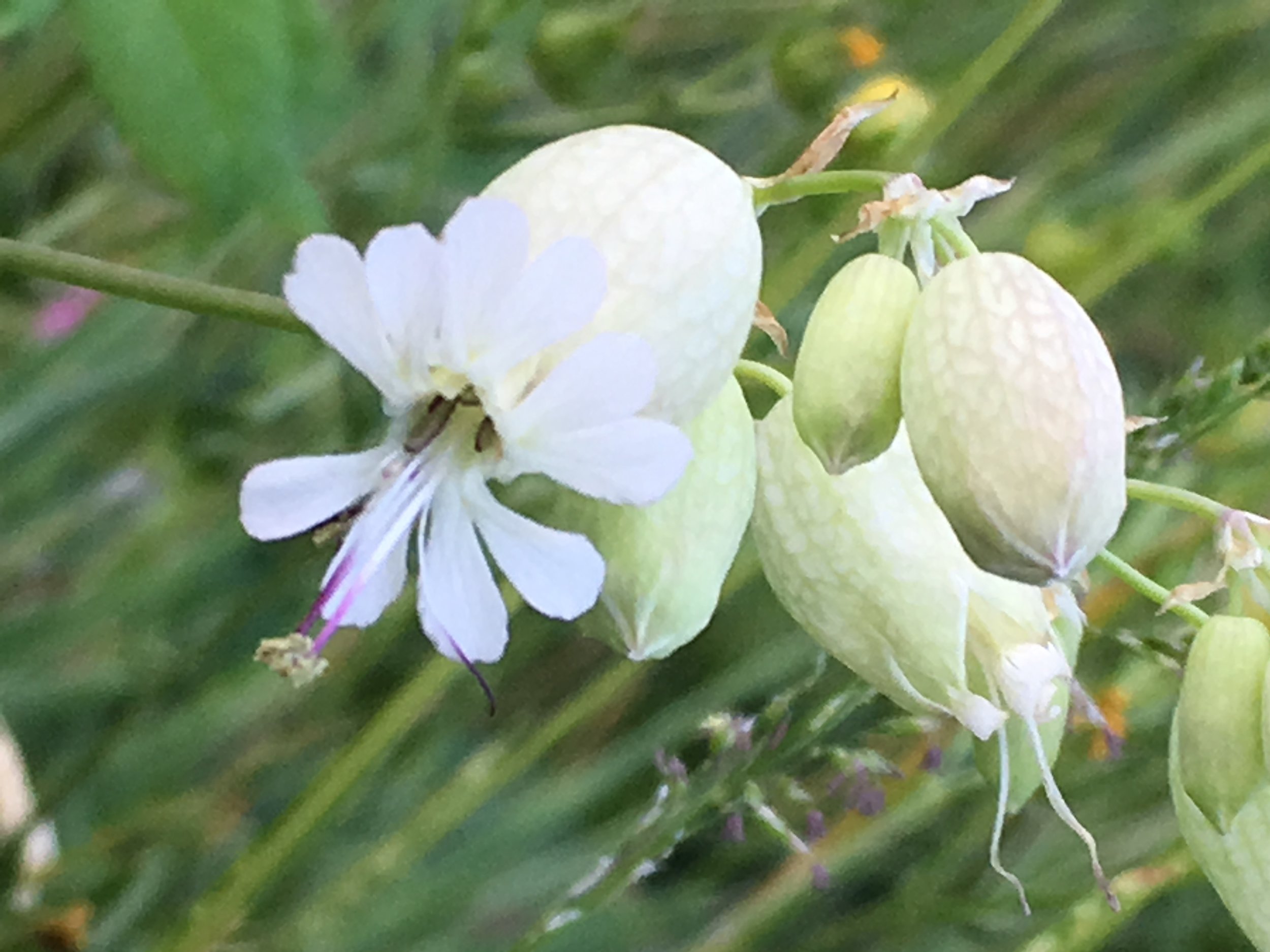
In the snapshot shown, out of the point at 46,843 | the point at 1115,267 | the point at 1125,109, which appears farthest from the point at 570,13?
the point at 1125,109

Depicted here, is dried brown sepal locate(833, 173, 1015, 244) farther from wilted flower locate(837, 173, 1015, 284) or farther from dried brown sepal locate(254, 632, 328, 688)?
dried brown sepal locate(254, 632, 328, 688)

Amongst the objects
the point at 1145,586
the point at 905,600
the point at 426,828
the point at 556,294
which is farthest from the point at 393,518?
the point at 426,828

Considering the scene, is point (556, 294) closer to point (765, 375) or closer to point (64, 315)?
point (765, 375)

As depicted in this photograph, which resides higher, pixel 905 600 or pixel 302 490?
pixel 302 490

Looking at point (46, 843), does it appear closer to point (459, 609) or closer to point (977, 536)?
point (459, 609)

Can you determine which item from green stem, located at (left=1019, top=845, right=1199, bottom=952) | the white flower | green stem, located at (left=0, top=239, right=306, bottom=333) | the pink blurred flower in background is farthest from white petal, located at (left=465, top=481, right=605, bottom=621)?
the pink blurred flower in background

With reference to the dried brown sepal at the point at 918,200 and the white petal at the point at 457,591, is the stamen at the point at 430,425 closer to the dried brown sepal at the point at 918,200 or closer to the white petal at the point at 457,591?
the white petal at the point at 457,591
